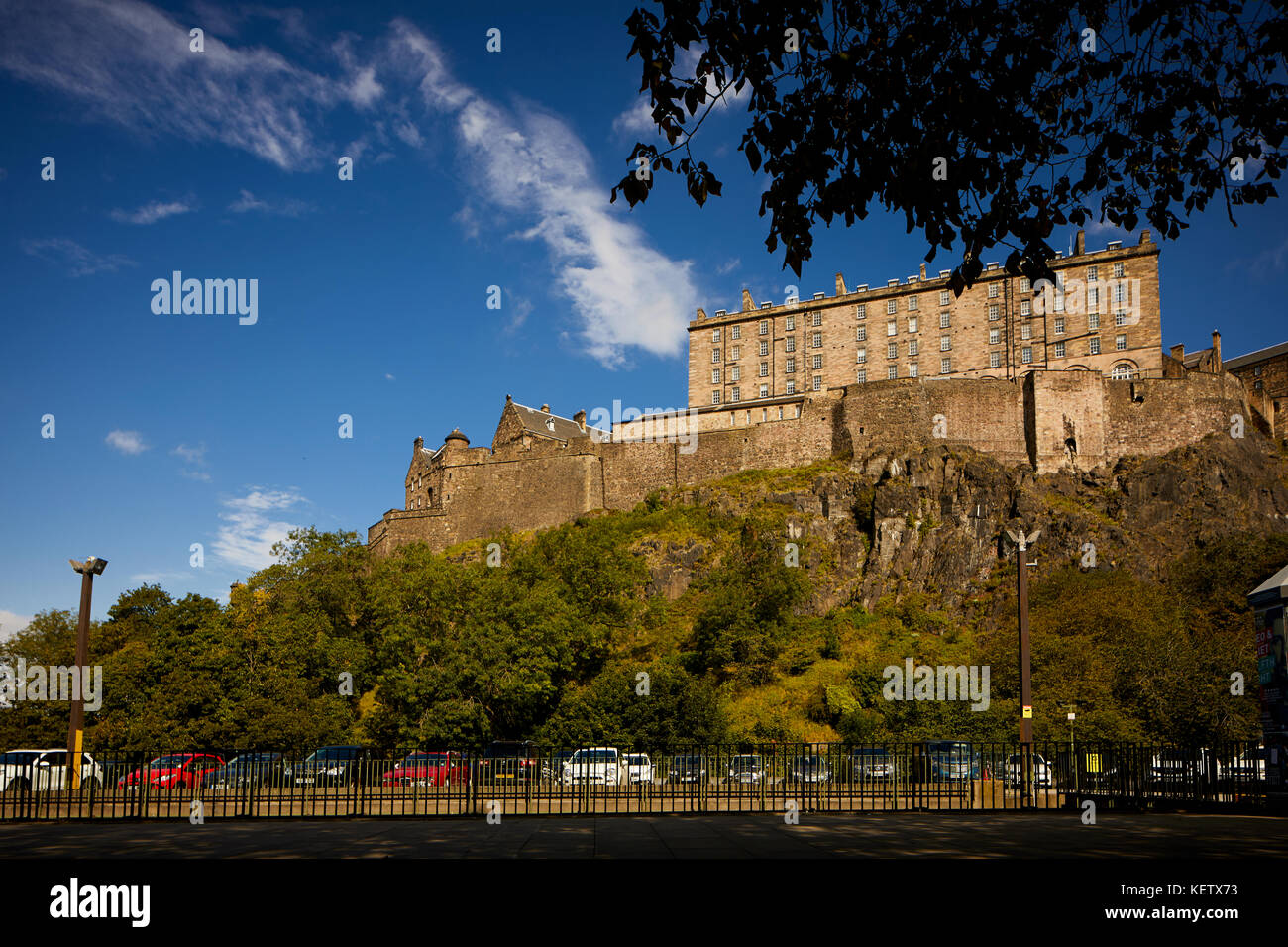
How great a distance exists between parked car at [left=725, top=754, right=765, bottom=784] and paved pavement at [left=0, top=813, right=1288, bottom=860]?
6.65 feet

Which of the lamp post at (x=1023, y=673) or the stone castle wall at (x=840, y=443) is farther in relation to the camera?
the stone castle wall at (x=840, y=443)

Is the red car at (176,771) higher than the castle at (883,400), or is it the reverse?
the castle at (883,400)

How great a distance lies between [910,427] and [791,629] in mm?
23263

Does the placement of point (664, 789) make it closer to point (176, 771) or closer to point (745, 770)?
point (745, 770)

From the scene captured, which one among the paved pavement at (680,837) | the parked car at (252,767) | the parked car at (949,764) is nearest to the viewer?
the paved pavement at (680,837)

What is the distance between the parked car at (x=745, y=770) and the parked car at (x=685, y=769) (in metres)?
0.83

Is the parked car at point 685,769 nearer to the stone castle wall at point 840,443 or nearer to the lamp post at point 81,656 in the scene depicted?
the lamp post at point 81,656

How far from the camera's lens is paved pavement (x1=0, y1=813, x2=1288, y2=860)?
1166 centimetres

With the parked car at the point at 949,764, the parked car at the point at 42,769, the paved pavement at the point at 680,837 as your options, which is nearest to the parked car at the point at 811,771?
the paved pavement at the point at 680,837

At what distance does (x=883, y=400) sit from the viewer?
249 ft

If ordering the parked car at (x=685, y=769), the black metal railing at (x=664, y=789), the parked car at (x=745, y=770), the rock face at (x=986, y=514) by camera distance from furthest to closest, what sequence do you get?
the rock face at (x=986, y=514)
the parked car at (x=685, y=769)
the parked car at (x=745, y=770)
the black metal railing at (x=664, y=789)

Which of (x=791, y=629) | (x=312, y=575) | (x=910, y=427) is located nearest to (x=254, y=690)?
(x=312, y=575)

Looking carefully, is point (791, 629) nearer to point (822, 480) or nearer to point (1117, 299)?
point (822, 480)

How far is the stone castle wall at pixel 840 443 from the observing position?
71.4 meters
